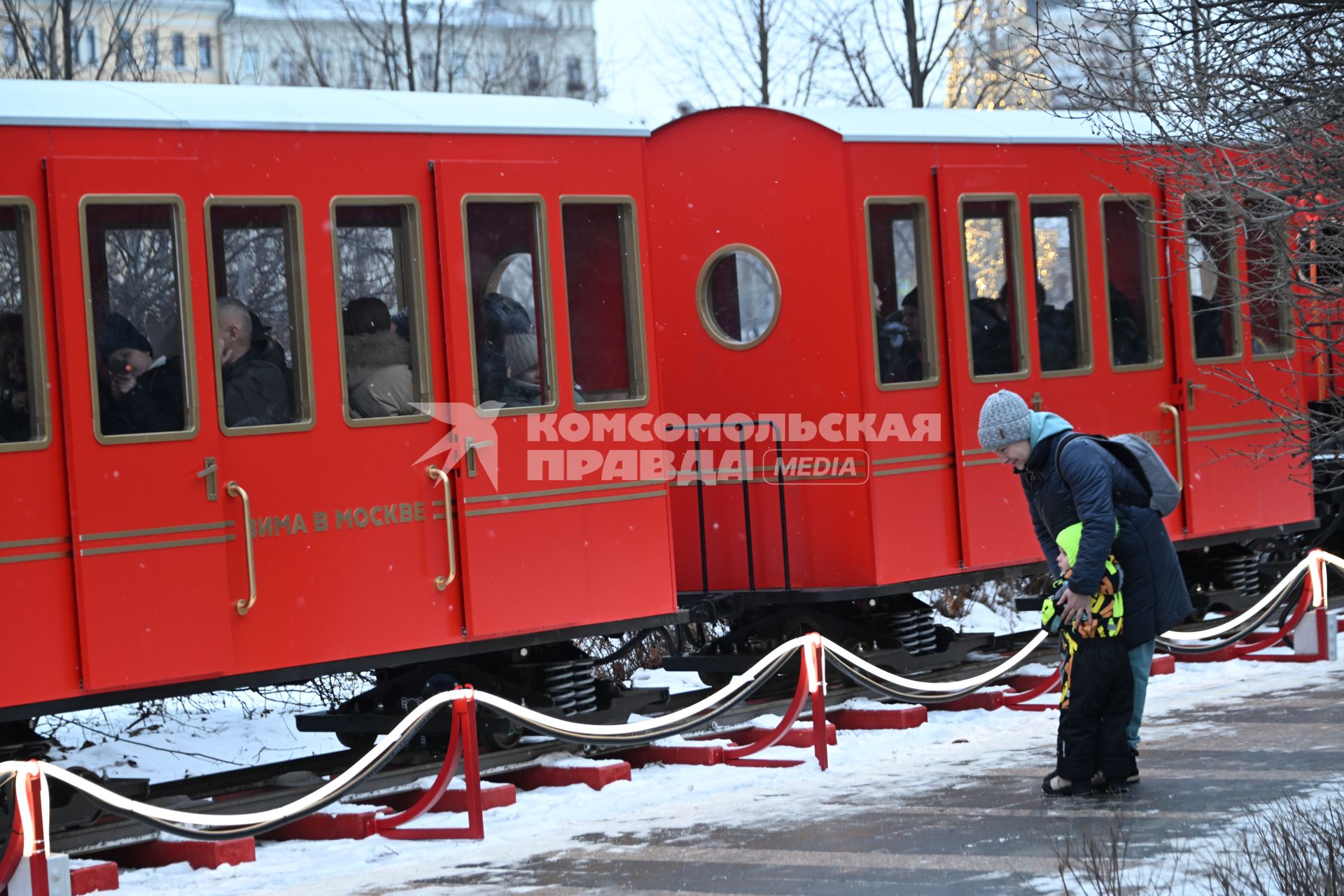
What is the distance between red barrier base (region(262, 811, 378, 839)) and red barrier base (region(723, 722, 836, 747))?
2270mm

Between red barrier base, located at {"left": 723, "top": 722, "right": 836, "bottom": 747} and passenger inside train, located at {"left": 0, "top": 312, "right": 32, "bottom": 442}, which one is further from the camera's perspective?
red barrier base, located at {"left": 723, "top": 722, "right": 836, "bottom": 747}

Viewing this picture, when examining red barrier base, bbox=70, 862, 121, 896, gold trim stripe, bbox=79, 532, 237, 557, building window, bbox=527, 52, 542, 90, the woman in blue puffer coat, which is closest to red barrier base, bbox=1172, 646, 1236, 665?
the woman in blue puffer coat

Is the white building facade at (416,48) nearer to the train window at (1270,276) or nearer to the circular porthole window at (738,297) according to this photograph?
the circular porthole window at (738,297)

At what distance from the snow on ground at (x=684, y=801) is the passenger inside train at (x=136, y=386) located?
1.92 metres

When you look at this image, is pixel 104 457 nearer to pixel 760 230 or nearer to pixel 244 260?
pixel 244 260

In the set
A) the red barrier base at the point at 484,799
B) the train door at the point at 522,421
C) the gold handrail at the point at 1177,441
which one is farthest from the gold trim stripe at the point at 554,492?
the gold handrail at the point at 1177,441

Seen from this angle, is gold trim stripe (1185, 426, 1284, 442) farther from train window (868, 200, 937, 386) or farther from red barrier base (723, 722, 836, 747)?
red barrier base (723, 722, 836, 747)

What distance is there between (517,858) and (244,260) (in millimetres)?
3066

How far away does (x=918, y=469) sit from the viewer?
10.7 meters

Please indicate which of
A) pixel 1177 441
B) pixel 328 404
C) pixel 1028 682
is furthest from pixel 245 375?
pixel 1177 441

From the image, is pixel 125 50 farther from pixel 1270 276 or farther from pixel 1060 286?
pixel 1270 276

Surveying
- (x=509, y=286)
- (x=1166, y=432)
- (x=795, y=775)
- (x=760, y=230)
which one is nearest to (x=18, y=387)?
(x=509, y=286)

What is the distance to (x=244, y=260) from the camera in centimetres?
828

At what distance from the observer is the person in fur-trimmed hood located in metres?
8.59
